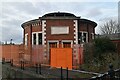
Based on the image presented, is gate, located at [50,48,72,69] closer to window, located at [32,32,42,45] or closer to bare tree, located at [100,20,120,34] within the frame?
window, located at [32,32,42,45]

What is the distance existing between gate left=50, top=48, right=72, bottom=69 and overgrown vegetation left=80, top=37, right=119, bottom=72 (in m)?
1.58

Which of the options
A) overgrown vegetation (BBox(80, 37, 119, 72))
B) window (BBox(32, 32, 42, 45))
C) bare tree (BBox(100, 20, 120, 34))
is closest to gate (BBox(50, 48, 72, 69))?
overgrown vegetation (BBox(80, 37, 119, 72))

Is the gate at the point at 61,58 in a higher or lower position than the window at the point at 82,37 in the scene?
lower

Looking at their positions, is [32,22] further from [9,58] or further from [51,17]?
[9,58]

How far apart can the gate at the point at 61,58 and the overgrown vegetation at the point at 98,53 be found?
1580mm

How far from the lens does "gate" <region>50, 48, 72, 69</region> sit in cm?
2502

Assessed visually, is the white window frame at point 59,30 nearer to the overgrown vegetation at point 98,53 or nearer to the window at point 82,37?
the window at point 82,37

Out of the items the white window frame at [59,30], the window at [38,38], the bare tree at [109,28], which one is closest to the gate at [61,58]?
the white window frame at [59,30]

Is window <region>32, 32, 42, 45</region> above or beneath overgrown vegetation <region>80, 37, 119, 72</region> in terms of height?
above

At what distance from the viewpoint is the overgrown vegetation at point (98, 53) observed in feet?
74.7

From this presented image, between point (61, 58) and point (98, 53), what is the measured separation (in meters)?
3.63

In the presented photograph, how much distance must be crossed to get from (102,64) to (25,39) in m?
16.5

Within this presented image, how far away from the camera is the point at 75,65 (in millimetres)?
25328

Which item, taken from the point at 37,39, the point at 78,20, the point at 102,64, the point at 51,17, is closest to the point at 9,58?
the point at 37,39
